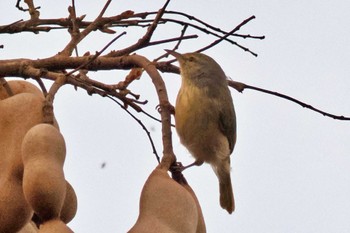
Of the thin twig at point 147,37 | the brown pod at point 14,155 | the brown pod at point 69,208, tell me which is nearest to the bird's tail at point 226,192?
the thin twig at point 147,37

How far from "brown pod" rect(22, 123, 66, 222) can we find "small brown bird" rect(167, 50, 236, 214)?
1984 millimetres

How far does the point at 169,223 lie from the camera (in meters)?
1.75

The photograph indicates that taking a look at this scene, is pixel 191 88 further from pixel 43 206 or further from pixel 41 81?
pixel 43 206

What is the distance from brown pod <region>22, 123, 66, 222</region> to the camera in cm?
167

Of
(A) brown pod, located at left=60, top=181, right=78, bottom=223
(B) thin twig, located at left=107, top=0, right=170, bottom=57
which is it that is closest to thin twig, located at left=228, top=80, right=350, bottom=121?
(B) thin twig, located at left=107, top=0, right=170, bottom=57

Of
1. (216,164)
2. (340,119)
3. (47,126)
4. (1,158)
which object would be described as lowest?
(216,164)

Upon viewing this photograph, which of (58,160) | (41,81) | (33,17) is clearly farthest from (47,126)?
(33,17)

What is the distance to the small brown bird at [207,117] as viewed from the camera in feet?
13.0

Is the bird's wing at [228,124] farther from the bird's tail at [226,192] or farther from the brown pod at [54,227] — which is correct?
the brown pod at [54,227]

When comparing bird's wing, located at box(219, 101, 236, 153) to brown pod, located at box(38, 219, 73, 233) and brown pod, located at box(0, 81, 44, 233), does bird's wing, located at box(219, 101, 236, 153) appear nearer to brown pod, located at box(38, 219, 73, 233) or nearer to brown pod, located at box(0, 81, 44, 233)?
brown pod, located at box(0, 81, 44, 233)

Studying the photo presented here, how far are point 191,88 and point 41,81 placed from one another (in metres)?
2.06

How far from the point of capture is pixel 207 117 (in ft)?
13.2

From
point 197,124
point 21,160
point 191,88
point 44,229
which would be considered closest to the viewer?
point 44,229

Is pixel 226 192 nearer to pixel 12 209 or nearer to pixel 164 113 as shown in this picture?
pixel 164 113
